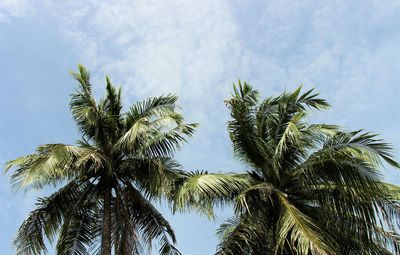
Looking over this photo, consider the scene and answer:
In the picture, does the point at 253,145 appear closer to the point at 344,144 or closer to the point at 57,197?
the point at 344,144

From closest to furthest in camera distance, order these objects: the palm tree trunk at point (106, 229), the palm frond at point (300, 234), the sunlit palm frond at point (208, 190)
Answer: the palm frond at point (300, 234) < the sunlit palm frond at point (208, 190) < the palm tree trunk at point (106, 229)

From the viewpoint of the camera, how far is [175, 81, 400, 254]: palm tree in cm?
1412

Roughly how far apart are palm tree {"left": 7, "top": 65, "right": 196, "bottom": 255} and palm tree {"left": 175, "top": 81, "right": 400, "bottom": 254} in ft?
5.77

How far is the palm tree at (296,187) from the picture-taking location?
14.1 meters

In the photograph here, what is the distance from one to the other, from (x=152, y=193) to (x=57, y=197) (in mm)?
3033

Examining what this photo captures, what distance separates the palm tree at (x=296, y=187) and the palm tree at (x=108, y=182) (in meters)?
1.76

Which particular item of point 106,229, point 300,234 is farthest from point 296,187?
point 106,229

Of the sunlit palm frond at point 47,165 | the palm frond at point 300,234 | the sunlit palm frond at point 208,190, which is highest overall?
the sunlit palm frond at point 47,165

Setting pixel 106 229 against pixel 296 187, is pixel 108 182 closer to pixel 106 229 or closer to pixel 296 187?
pixel 106 229

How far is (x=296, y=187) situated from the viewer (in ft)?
51.4

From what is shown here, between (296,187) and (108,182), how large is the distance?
616 cm

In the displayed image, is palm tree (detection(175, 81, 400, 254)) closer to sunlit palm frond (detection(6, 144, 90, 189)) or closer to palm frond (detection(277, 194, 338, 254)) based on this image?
palm frond (detection(277, 194, 338, 254))

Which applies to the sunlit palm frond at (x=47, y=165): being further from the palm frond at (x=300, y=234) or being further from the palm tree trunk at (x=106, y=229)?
the palm frond at (x=300, y=234)

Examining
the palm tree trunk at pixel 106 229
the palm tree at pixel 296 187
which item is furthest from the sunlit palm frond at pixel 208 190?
the palm tree trunk at pixel 106 229
